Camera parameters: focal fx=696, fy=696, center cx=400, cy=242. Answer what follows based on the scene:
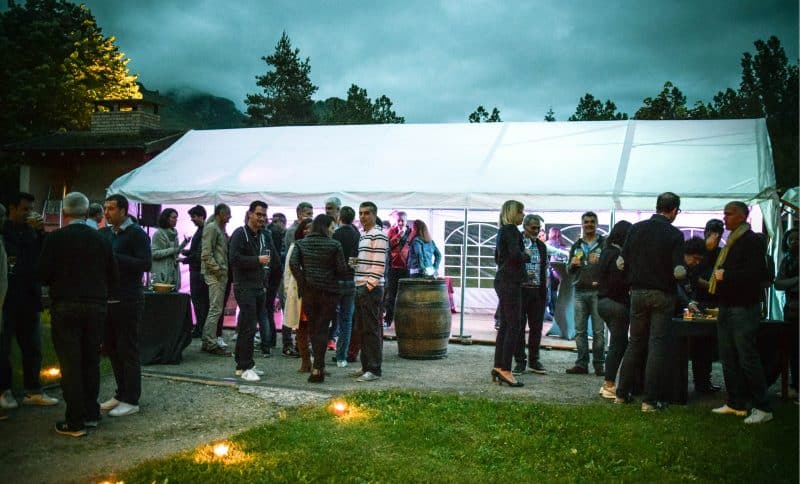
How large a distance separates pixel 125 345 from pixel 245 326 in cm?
164

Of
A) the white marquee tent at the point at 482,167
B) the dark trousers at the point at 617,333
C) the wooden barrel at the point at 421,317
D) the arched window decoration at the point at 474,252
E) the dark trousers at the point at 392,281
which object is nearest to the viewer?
the dark trousers at the point at 617,333

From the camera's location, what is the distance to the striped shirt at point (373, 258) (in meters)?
7.38

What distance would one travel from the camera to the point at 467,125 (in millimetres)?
12633

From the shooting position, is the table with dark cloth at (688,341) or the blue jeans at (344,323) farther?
the blue jeans at (344,323)

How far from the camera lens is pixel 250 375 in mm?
7223

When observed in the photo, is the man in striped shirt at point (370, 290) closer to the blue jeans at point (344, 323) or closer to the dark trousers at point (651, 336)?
the blue jeans at point (344, 323)

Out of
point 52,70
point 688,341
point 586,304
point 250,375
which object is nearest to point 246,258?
point 250,375

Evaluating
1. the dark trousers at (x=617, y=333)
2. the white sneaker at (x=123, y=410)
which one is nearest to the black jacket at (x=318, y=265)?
the white sneaker at (x=123, y=410)

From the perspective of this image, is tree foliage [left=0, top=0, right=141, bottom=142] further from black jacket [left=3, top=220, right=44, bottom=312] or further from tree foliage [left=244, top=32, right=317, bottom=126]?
black jacket [left=3, top=220, right=44, bottom=312]

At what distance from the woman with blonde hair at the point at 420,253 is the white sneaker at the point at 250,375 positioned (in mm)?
4356

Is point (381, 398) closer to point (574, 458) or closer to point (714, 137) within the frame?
point (574, 458)

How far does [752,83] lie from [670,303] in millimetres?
45362

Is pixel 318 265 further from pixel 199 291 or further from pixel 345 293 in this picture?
pixel 199 291

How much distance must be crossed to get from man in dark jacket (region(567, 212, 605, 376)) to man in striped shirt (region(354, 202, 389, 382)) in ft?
7.94
